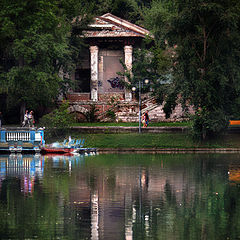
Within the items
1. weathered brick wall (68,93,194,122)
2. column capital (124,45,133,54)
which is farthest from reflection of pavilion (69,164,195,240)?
column capital (124,45,133,54)

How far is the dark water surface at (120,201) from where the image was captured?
15786 millimetres

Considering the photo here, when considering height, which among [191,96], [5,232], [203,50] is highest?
[203,50]

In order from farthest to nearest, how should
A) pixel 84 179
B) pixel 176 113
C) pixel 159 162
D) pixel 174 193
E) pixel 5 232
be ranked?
1. pixel 176 113
2. pixel 159 162
3. pixel 84 179
4. pixel 174 193
5. pixel 5 232

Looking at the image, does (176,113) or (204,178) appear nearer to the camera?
(204,178)

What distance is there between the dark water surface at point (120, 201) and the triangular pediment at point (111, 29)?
118 feet

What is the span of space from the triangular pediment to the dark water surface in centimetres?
3582

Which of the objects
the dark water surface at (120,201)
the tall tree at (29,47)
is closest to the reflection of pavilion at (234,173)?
the dark water surface at (120,201)

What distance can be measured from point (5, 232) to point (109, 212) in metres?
3.76

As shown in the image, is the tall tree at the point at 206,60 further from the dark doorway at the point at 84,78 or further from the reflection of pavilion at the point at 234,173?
the dark doorway at the point at 84,78

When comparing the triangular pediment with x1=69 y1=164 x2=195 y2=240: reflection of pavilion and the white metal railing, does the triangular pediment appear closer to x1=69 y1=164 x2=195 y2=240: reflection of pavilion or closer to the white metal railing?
the white metal railing

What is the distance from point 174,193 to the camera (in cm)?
2281

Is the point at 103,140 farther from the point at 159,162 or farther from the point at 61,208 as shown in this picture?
the point at 61,208

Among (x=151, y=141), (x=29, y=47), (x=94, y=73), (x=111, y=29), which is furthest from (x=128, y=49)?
(x=151, y=141)

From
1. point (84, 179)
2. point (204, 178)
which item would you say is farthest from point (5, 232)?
point (204, 178)
